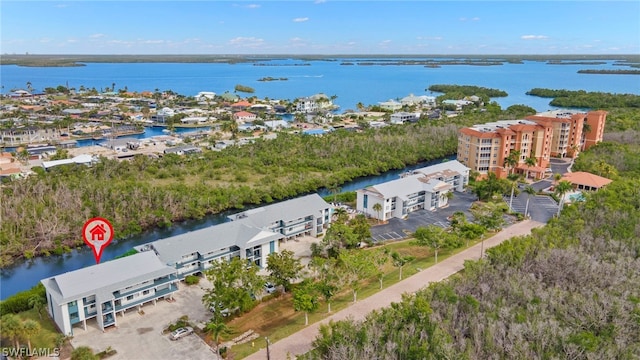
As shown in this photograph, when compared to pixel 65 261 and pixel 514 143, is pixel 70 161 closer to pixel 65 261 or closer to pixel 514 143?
pixel 65 261

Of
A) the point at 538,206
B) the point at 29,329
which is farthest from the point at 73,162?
the point at 538,206

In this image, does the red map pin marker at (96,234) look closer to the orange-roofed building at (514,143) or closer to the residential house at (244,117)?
the orange-roofed building at (514,143)

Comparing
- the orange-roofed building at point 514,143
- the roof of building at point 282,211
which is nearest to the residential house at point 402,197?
the roof of building at point 282,211

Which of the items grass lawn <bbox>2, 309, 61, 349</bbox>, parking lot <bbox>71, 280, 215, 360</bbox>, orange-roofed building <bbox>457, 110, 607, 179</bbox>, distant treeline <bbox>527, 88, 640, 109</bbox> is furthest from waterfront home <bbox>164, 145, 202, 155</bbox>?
distant treeline <bbox>527, 88, 640, 109</bbox>

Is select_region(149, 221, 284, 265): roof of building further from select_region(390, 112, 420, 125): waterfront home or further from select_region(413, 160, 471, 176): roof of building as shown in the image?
select_region(390, 112, 420, 125): waterfront home

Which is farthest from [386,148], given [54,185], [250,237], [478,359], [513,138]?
[478,359]

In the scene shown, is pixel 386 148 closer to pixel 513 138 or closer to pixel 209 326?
pixel 513 138
